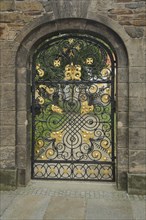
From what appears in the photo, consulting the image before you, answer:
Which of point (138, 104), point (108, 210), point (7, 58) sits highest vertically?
point (7, 58)

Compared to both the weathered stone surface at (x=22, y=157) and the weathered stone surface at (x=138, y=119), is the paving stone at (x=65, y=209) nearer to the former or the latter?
the weathered stone surface at (x=22, y=157)

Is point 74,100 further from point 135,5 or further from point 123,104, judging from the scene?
point 135,5

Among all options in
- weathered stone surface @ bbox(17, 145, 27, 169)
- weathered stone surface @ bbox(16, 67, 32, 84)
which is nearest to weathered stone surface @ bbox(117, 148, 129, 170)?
weathered stone surface @ bbox(17, 145, 27, 169)

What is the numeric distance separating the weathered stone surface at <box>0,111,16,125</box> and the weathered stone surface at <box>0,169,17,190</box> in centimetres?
89

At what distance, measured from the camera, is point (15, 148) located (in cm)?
556

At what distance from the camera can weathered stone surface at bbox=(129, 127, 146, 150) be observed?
5.30m

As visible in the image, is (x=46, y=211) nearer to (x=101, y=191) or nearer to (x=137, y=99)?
(x=101, y=191)

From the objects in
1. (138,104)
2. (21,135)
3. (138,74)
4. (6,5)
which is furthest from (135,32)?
(21,135)

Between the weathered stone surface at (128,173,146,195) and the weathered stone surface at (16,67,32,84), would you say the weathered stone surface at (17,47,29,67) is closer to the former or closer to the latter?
the weathered stone surface at (16,67,32,84)

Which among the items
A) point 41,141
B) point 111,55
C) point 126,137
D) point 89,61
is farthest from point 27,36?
point 126,137

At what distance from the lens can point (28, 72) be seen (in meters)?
5.74

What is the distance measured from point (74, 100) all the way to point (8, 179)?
6.39 feet

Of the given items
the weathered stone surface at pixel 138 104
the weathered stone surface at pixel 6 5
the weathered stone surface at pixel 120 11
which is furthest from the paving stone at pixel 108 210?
the weathered stone surface at pixel 6 5

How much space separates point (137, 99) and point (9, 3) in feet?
9.53
